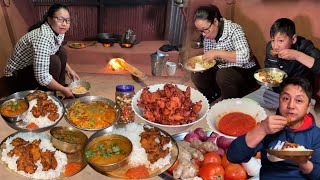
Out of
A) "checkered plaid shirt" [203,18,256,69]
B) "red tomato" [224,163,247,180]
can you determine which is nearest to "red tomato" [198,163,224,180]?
"red tomato" [224,163,247,180]

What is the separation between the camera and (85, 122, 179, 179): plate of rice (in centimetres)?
256

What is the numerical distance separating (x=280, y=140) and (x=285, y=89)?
0.37 meters

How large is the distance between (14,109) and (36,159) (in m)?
0.84

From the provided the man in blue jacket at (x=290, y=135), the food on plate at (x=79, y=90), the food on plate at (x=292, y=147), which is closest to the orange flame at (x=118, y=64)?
the food on plate at (x=79, y=90)

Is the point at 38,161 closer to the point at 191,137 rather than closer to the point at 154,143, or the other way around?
the point at 154,143

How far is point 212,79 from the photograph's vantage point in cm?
502

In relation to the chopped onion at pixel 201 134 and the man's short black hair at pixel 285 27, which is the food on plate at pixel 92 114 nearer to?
the chopped onion at pixel 201 134

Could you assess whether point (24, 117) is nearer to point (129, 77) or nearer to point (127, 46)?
point (129, 77)

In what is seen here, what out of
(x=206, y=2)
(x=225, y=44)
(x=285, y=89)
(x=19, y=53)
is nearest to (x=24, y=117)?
(x=19, y=53)

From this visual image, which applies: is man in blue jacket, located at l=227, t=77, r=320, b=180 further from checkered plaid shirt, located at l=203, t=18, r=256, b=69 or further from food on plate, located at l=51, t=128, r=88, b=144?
checkered plaid shirt, located at l=203, t=18, r=256, b=69

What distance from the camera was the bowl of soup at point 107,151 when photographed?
8.30 ft

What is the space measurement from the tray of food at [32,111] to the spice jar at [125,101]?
23.4 inches

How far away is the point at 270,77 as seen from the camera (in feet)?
12.7

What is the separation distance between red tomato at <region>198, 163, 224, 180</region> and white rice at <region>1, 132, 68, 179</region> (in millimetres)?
1141
